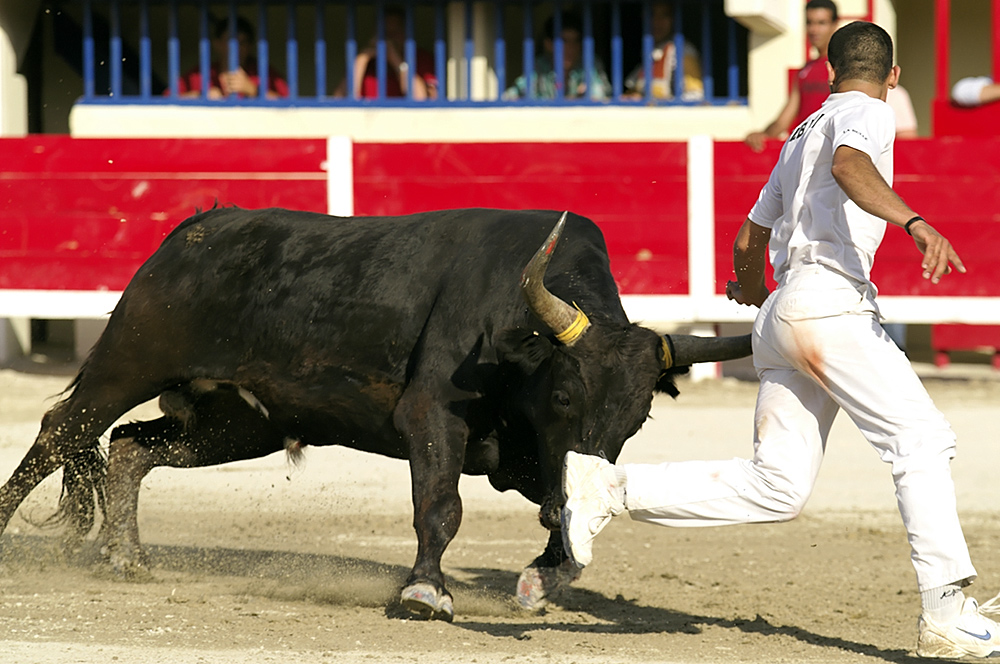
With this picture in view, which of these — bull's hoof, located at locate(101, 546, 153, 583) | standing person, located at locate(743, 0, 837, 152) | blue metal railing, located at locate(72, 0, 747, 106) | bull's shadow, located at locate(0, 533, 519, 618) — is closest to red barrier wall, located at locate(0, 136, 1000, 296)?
standing person, located at locate(743, 0, 837, 152)

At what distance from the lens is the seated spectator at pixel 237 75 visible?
28.9 ft

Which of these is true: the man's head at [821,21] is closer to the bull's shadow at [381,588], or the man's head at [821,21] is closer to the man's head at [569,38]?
the man's head at [569,38]

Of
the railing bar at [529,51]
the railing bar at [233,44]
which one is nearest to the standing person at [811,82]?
the railing bar at [529,51]

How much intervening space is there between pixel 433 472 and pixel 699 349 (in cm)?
72

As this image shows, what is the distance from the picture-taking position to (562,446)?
11.3ft

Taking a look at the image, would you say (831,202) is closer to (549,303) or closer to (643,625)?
(549,303)

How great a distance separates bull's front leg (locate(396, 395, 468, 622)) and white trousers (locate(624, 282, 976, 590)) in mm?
553

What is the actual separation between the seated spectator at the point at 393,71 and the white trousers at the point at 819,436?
238 inches

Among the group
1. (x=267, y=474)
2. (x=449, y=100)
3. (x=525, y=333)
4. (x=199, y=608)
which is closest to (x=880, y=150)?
(x=525, y=333)

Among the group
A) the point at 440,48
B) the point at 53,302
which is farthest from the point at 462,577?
the point at 440,48

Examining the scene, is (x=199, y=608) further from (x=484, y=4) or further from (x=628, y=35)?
(x=628, y=35)

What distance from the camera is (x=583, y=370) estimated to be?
3342mm

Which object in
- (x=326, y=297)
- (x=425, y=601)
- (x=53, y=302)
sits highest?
(x=326, y=297)

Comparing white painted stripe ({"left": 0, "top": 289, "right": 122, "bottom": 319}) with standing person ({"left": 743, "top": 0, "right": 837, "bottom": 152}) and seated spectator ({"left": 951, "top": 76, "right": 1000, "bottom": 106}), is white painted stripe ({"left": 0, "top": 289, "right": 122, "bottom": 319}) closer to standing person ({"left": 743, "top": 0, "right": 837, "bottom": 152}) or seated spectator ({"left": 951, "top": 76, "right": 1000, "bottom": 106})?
standing person ({"left": 743, "top": 0, "right": 837, "bottom": 152})
